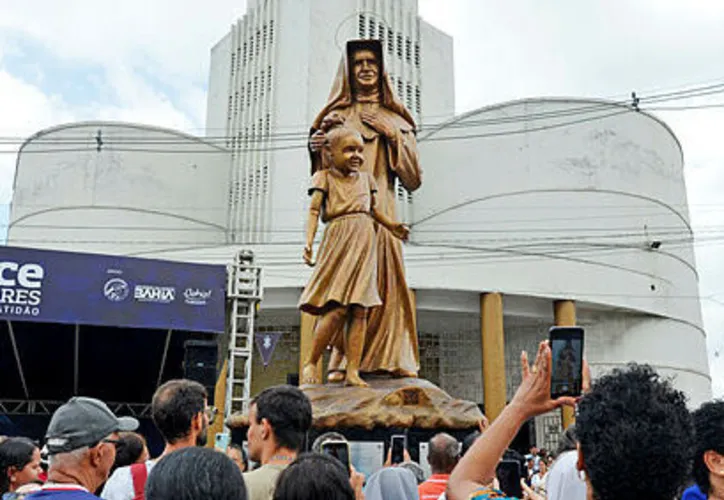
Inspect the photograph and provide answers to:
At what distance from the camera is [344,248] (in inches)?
253

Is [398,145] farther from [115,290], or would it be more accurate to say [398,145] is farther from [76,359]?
[76,359]

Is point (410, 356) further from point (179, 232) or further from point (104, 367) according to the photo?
point (179, 232)

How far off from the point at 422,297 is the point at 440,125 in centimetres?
960

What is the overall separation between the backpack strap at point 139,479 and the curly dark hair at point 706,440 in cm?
209

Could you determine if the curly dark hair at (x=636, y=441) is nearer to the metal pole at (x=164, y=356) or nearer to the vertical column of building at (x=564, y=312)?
the metal pole at (x=164, y=356)

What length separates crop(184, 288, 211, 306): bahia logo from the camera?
42.6ft

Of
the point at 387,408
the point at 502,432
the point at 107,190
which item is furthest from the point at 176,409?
the point at 107,190

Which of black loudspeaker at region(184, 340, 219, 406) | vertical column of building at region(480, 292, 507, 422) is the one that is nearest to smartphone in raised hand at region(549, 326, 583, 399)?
black loudspeaker at region(184, 340, 219, 406)

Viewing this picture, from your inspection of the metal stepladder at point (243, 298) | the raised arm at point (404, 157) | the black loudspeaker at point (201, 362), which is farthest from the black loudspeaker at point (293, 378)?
the raised arm at point (404, 157)

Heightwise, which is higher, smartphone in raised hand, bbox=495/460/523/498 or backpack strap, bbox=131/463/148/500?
smartphone in raised hand, bbox=495/460/523/498

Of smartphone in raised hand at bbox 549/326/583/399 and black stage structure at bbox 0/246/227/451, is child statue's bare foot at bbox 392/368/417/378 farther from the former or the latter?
black stage structure at bbox 0/246/227/451

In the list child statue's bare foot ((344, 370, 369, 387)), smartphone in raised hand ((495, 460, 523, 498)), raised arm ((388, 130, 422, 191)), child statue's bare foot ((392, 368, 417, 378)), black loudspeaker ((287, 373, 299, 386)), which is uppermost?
raised arm ((388, 130, 422, 191))

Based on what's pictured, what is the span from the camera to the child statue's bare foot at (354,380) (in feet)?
20.4

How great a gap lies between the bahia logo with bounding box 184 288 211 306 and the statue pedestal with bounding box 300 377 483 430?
7135 millimetres
